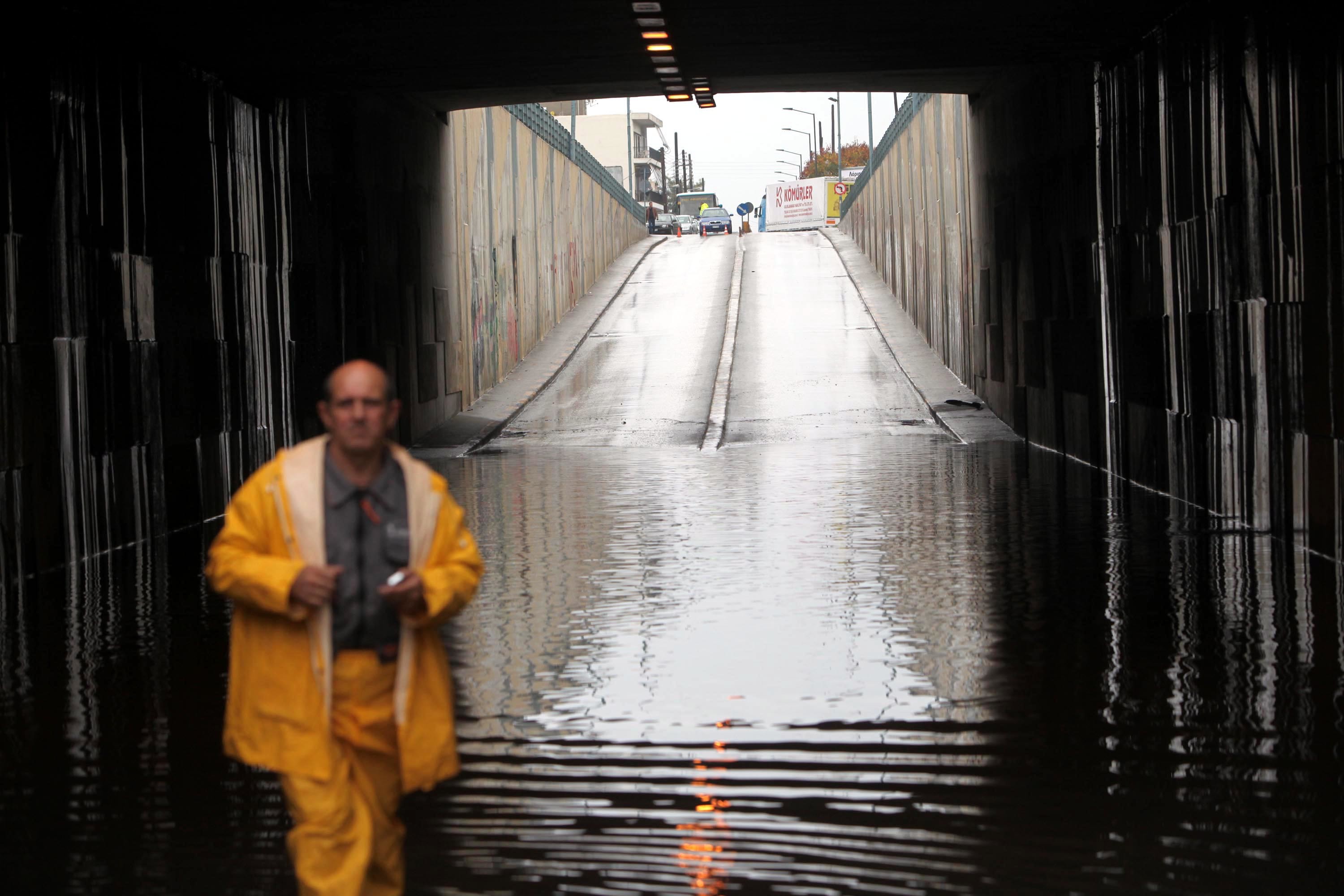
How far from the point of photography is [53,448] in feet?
40.1

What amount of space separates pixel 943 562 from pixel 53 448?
6038mm

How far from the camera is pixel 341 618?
4.08 meters

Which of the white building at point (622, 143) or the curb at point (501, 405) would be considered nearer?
the curb at point (501, 405)

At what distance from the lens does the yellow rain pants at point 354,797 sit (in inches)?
160

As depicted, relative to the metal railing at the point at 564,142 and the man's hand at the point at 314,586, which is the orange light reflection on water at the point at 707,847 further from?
the metal railing at the point at 564,142

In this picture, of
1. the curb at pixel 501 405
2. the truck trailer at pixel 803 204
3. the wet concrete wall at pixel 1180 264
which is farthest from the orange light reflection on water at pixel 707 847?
the truck trailer at pixel 803 204

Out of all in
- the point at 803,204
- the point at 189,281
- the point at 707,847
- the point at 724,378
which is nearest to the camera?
the point at 707,847

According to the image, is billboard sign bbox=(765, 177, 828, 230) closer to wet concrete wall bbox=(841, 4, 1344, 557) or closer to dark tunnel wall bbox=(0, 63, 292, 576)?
wet concrete wall bbox=(841, 4, 1344, 557)

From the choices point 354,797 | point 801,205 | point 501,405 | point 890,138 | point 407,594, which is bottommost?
point 354,797

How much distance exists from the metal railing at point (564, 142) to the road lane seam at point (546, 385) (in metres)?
2.61

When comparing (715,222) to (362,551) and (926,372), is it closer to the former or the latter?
(926,372)

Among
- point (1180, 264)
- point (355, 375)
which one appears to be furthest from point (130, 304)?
point (355, 375)

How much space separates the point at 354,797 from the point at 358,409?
91 cm

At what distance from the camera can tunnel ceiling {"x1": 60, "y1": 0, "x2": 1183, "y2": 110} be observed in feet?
46.5
